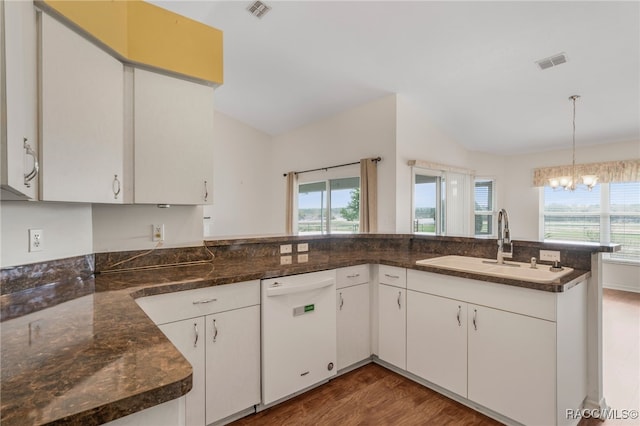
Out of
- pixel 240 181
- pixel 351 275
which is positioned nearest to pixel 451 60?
pixel 351 275

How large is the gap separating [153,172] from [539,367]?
8.23ft

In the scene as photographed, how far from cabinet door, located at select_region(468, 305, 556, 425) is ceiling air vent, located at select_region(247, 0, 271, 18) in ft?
10.5

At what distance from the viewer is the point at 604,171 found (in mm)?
5297

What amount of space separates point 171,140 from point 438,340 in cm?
226

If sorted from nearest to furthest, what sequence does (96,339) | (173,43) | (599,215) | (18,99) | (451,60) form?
(96,339)
(18,99)
(173,43)
(451,60)
(599,215)

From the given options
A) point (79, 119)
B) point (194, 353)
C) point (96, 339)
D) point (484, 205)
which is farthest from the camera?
point (484, 205)

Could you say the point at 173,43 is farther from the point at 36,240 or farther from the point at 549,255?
the point at 549,255

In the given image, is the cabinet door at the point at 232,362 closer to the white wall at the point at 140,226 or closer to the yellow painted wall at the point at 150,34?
the white wall at the point at 140,226

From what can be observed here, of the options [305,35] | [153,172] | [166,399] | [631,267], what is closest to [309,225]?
[305,35]

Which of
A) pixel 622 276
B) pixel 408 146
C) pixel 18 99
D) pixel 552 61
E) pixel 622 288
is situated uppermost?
pixel 552 61

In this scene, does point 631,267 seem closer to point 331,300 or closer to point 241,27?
point 331,300

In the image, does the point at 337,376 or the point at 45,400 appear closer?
the point at 45,400

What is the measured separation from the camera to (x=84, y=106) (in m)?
1.47

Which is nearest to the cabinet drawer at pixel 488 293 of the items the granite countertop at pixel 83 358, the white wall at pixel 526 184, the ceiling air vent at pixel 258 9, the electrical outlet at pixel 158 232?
the granite countertop at pixel 83 358
